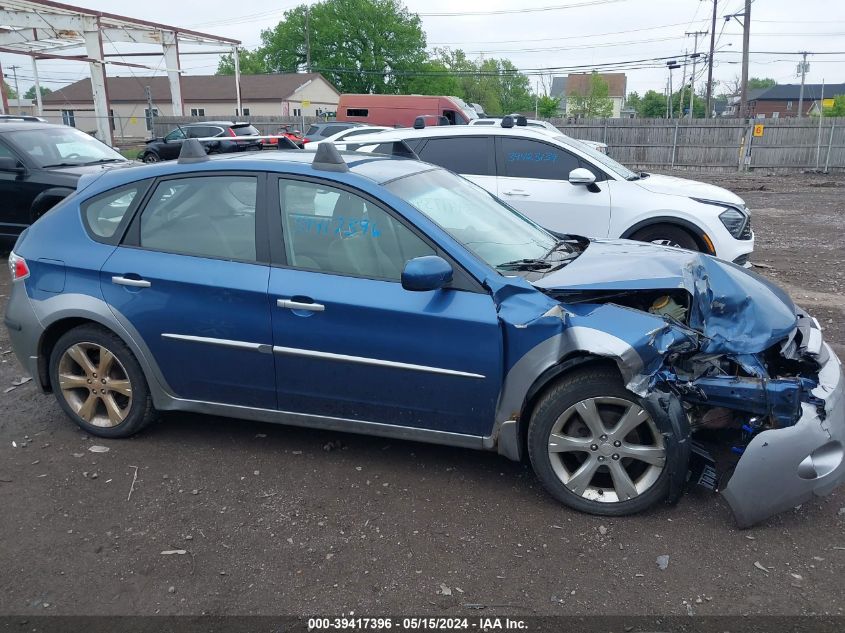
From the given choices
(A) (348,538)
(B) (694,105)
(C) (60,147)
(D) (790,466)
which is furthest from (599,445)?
(B) (694,105)

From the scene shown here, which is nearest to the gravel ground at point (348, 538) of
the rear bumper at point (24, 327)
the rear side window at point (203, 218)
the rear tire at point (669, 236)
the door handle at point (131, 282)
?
the rear bumper at point (24, 327)

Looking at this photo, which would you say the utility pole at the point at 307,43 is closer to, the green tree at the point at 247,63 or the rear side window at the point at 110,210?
the green tree at the point at 247,63

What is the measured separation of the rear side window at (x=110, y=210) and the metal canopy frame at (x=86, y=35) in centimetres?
2460

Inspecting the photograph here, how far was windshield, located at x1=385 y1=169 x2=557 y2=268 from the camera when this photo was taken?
3977 millimetres

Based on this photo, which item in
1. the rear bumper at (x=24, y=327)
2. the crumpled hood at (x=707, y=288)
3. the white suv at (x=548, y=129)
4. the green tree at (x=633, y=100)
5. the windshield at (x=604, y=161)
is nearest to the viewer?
the crumpled hood at (x=707, y=288)

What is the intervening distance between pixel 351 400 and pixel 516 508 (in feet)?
3.39

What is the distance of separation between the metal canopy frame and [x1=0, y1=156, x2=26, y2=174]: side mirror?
61.4 feet

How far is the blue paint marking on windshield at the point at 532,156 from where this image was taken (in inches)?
313

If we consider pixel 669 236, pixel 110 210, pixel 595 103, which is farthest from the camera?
pixel 595 103

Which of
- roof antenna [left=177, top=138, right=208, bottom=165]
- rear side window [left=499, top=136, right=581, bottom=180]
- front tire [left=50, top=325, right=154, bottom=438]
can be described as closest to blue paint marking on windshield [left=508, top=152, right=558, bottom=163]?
rear side window [left=499, top=136, right=581, bottom=180]

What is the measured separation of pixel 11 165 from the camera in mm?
9195

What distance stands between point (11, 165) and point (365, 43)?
6166 centimetres

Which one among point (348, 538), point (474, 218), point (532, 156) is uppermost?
point (532, 156)

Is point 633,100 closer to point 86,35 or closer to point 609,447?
point 86,35
